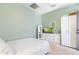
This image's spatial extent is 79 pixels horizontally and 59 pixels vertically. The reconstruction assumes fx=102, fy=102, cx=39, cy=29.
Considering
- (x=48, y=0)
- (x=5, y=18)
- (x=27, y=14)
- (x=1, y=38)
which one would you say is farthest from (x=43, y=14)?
(x=1, y=38)

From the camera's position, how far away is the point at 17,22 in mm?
1230

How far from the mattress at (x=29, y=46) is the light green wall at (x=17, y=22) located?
62 mm

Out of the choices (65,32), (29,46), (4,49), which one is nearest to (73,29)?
(65,32)

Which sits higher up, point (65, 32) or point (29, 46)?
point (65, 32)

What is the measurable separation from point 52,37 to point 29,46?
32 cm

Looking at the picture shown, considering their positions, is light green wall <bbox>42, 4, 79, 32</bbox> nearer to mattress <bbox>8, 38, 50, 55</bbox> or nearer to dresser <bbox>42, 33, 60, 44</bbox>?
dresser <bbox>42, 33, 60, 44</bbox>

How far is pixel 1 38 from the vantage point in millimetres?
1172

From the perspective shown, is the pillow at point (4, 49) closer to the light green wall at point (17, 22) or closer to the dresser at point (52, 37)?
the light green wall at point (17, 22)

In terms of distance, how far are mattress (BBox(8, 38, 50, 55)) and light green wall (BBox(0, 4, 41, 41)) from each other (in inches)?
2.4

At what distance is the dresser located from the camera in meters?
1.30

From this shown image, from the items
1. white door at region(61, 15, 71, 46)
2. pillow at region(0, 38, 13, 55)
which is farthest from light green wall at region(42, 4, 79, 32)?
pillow at region(0, 38, 13, 55)

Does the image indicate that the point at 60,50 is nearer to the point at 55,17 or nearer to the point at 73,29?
the point at 73,29

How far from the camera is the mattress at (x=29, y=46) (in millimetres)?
1168

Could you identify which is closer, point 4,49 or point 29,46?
point 4,49
